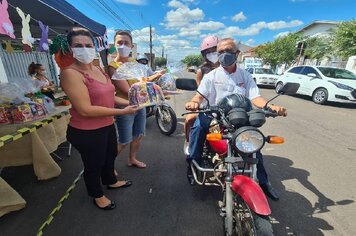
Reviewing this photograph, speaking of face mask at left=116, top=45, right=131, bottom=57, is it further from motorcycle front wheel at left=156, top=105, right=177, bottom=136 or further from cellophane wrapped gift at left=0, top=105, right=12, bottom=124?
motorcycle front wheel at left=156, top=105, right=177, bottom=136

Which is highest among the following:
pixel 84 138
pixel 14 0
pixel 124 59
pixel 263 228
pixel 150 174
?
pixel 14 0

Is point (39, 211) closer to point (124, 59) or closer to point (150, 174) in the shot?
point (150, 174)

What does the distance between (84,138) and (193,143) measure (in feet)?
3.94

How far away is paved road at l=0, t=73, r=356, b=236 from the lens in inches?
94.6

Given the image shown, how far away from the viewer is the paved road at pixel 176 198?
7.88 feet

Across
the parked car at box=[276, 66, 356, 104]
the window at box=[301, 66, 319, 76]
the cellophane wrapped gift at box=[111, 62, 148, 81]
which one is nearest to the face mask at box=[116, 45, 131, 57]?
the cellophane wrapped gift at box=[111, 62, 148, 81]

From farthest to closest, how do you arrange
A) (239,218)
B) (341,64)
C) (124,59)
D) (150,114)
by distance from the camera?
(341,64), (150,114), (124,59), (239,218)

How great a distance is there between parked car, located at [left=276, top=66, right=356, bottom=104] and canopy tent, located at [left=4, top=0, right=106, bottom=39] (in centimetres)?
743

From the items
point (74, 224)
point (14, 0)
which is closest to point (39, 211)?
point (74, 224)

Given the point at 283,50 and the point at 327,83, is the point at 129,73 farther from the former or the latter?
the point at 283,50

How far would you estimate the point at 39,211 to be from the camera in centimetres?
266

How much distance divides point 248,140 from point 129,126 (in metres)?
1.91

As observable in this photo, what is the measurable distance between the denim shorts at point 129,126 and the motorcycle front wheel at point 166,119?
1.70m

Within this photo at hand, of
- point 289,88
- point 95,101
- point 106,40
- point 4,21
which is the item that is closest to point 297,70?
point 106,40
